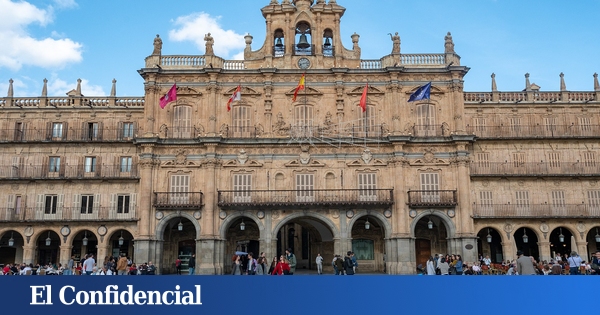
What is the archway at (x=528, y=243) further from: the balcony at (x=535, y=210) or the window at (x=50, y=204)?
the window at (x=50, y=204)

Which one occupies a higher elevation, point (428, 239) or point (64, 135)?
point (64, 135)

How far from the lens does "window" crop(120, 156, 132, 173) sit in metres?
42.5

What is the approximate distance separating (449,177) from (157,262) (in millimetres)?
21443

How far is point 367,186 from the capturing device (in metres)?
40.0

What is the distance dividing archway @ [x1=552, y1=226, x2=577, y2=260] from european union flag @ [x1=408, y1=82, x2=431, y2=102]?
1528 centimetres

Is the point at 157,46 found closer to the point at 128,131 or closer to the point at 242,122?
the point at 128,131

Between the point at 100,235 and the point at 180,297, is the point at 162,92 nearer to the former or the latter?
the point at 100,235

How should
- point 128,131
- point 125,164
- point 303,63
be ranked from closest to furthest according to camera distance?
point 303,63 < point 125,164 < point 128,131

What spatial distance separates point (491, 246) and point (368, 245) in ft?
31.4

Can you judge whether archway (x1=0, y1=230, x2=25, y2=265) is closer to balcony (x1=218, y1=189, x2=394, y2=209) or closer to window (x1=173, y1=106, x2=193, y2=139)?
window (x1=173, y1=106, x2=193, y2=139)

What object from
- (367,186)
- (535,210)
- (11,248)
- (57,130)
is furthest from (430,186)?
(11,248)

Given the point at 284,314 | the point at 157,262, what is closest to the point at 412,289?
the point at 284,314

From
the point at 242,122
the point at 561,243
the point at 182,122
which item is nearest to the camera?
the point at 242,122

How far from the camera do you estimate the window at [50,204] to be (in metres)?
41.4
